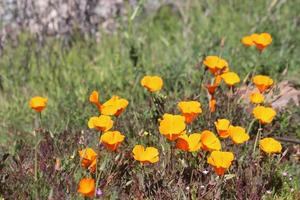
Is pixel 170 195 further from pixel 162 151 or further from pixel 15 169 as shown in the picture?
pixel 15 169

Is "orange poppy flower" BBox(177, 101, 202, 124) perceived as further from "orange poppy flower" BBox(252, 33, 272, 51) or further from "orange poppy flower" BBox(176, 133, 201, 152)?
"orange poppy flower" BBox(252, 33, 272, 51)

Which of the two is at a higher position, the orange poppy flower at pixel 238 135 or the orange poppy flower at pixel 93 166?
the orange poppy flower at pixel 238 135

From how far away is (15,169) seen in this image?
358cm

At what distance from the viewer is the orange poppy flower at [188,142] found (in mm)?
3197

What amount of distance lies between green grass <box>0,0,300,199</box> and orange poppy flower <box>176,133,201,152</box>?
2.66 feet

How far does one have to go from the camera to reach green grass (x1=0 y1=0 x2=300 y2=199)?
4633 millimetres

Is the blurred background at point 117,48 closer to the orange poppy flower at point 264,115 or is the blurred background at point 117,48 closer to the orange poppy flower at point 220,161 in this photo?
the orange poppy flower at point 264,115

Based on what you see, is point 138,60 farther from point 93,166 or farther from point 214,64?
point 93,166

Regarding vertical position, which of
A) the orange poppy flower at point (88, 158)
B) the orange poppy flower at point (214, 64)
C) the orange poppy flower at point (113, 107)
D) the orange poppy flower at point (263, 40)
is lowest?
the orange poppy flower at point (88, 158)

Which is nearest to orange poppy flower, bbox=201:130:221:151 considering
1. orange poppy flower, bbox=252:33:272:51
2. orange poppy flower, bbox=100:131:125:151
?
orange poppy flower, bbox=100:131:125:151

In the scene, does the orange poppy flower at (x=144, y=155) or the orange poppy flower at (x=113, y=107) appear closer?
the orange poppy flower at (x=144, y=155)

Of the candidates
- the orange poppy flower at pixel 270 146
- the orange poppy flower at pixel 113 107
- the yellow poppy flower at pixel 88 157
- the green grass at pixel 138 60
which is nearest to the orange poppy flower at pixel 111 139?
the yellow poppy flower at pixel 88 157

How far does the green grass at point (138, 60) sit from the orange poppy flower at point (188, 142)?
0.81 metres

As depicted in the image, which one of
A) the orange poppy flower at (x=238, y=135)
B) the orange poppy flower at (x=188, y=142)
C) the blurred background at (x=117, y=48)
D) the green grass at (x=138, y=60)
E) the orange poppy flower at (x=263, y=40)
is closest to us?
the orange poppy flower at (x=188, y=142)
